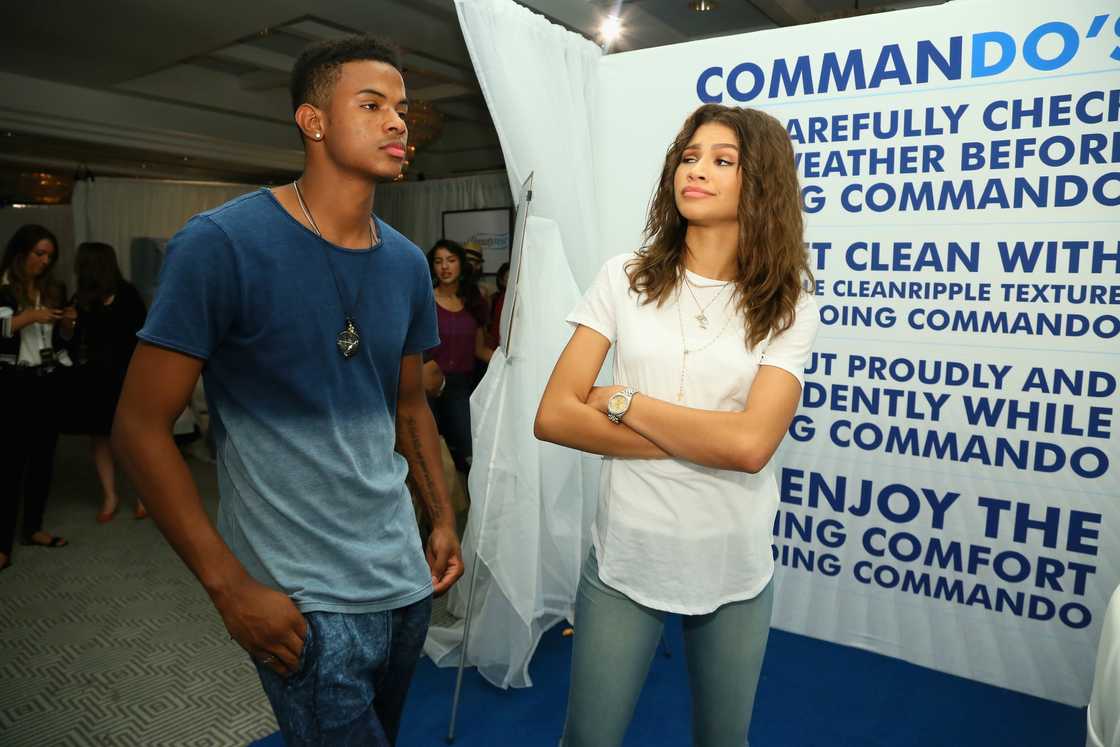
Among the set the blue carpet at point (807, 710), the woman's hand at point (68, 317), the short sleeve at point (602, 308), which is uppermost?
the short sleeve at point (602, 308)

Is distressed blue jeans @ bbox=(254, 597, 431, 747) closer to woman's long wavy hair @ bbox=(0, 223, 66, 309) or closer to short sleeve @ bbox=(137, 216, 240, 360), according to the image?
short sleeve @ bbox=(137, 216, 240, 360)

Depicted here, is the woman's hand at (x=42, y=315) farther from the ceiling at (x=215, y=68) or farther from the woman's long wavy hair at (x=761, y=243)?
the woman's long wavy hair at (x=761, y=243)

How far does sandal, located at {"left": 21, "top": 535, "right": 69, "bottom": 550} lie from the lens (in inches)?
143

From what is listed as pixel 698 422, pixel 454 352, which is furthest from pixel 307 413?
pixel 454 352

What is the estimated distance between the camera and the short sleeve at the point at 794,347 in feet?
4.10

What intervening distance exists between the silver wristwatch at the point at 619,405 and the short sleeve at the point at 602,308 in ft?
0.42

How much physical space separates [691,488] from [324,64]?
2.77 ft

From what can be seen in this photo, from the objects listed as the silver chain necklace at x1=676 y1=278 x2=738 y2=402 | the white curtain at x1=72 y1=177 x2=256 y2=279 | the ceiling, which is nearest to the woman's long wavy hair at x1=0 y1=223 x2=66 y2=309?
the ceiling

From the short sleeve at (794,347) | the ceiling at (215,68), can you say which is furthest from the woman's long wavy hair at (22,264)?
the short sleeve at (794,347)

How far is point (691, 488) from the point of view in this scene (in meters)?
1.25

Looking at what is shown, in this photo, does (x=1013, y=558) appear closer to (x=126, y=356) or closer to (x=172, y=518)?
(x=172, y=518)

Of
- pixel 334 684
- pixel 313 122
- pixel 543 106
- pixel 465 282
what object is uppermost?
pixel 543 106

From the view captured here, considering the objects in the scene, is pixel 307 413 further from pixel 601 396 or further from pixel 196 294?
pixel 601 396

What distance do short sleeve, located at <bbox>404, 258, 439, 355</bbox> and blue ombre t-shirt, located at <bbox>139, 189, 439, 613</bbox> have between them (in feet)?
0.45
